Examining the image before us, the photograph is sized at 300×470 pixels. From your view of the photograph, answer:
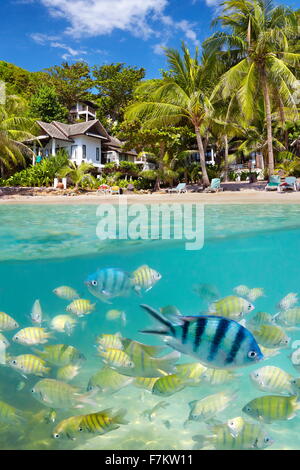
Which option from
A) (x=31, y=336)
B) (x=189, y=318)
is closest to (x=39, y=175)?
(x=31, y=336)

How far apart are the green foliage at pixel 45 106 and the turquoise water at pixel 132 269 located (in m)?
29.5

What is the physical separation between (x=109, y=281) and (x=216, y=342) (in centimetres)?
149

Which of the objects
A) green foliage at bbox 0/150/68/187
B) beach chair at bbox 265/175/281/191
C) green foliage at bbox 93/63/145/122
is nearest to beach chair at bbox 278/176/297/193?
beach chair at bbox 265/175/281/191

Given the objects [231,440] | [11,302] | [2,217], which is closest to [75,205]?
[2,217]

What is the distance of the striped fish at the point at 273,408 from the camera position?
260cm

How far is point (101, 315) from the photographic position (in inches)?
326

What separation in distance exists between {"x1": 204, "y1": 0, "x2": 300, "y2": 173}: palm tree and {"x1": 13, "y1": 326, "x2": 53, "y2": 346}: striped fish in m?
20.8

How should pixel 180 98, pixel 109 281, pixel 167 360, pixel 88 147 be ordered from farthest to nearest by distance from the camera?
pixel 88 147 < pixel 180 98 < pixel 109 281 < pixel 167 360

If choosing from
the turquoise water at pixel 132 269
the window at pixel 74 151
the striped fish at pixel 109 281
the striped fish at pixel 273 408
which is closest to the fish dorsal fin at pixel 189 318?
the striped fish at pixel 273 408

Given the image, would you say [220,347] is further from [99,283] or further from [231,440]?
[99,283]

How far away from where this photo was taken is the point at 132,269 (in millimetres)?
4934

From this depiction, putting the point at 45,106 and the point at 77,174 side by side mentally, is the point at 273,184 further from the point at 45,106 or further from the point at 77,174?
the point at 45,106

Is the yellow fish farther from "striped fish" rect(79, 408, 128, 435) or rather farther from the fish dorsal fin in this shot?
the fish dorsal fin

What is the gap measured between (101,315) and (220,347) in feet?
21.0
